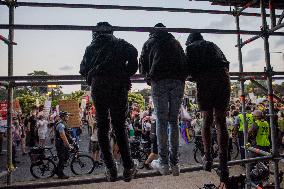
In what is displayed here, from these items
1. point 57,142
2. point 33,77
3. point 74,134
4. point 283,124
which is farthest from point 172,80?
point 74,134

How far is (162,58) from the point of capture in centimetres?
322

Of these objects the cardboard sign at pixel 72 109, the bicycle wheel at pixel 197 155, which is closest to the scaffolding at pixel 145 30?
the bicycle wheel at pixel 197 155

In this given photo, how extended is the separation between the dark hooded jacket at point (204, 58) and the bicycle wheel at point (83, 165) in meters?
8.14

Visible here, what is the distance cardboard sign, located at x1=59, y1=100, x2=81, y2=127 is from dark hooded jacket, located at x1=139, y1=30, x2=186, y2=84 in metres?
15.4

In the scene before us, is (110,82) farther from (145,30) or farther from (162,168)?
(162,168)

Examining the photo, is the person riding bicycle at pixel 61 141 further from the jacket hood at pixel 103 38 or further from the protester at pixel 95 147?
the jacket hood at pixel 103 38

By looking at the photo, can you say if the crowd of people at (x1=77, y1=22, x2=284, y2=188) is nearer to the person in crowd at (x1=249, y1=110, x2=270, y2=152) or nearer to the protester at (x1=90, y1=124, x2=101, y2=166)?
the person in crowd at (x1=249, y1=110, x2=270, y2=152)

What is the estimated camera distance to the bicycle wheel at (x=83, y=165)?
418 inches

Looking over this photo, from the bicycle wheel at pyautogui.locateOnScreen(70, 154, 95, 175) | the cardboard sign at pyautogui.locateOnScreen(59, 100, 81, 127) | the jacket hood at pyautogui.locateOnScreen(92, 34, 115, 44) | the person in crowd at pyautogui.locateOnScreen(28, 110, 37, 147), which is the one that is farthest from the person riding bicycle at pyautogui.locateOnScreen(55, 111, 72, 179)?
the cardboard sign at pyautogui.locateOnScreen(59, 100, 81, 127)

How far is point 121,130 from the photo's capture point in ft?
10.3

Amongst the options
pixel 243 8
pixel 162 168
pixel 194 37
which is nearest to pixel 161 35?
pixel 194 37

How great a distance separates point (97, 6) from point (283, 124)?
1157cm

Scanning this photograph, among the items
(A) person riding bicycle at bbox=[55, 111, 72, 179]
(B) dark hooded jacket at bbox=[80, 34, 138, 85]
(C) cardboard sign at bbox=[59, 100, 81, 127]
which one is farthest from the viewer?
(C) cardboard sign at bbox=[59, 100, 81, 127]

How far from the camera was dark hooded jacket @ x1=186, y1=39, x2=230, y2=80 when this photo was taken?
346 cm
